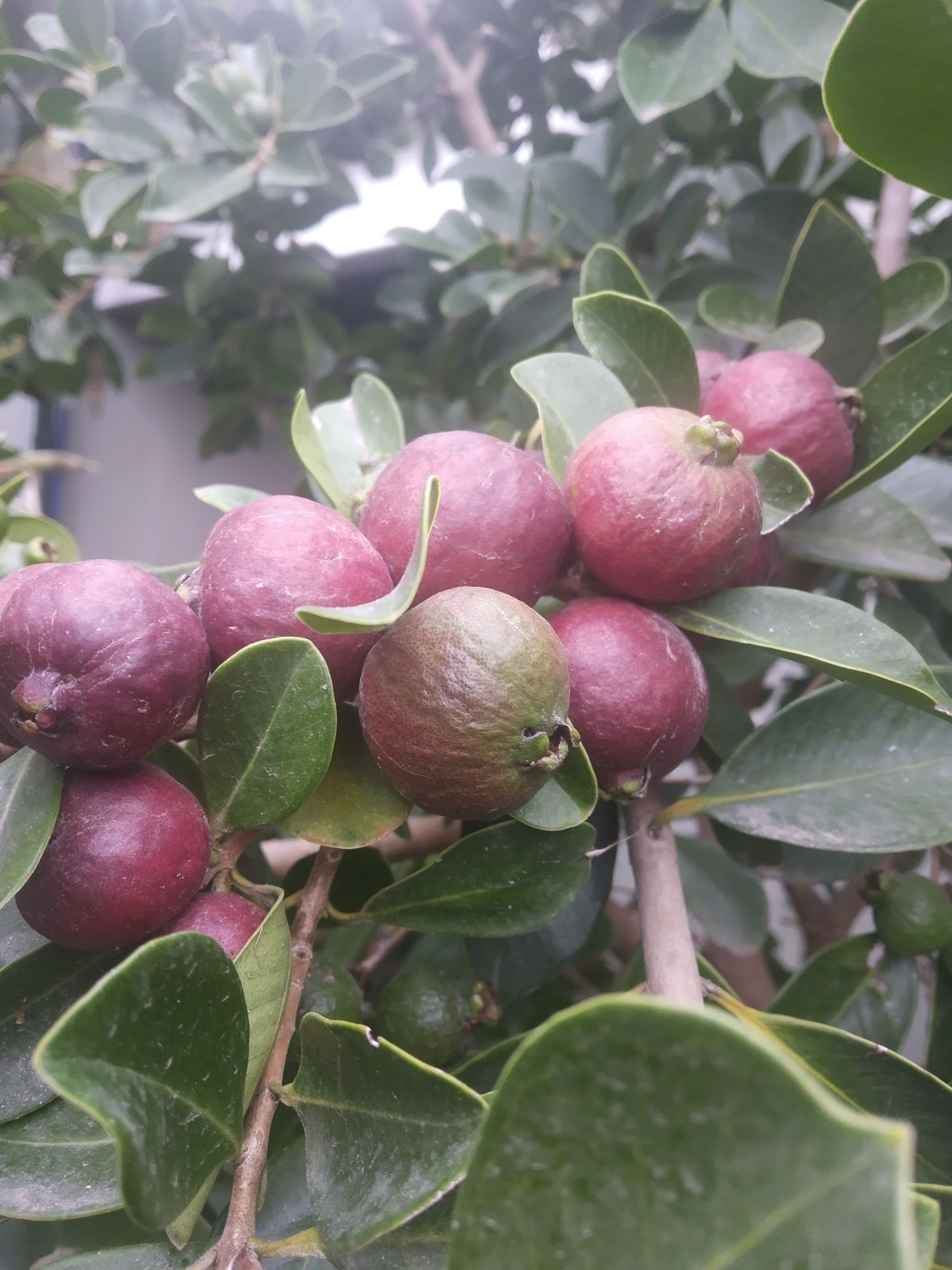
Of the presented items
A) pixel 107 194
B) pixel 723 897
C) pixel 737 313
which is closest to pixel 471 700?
pixel 737 313

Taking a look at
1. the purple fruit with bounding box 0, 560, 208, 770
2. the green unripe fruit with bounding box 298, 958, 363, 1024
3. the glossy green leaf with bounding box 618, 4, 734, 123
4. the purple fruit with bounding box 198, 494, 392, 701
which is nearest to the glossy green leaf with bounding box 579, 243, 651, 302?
the glossy green leaf with bounding box 618, 4, 734, 123

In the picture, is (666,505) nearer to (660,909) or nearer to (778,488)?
(778,488)

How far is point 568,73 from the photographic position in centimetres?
149

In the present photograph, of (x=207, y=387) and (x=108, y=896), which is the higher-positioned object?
(x=108, y=896)

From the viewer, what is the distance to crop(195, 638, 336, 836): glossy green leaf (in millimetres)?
482

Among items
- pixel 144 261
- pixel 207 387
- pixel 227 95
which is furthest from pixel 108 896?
pixel 207 387

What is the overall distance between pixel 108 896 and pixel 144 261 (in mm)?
1353

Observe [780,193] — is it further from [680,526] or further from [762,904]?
[762,904]

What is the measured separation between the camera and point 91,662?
45 cm

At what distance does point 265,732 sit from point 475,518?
0.19m

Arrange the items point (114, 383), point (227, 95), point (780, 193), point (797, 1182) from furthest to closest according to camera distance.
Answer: point (114, 383) → point (227, 95) → point (780, 193) → point (797, 1182)

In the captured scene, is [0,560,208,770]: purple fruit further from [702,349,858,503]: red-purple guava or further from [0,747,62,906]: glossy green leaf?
[702,349,858,503]: red-purple guava

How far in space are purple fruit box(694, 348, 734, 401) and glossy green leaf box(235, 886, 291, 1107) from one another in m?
0.57

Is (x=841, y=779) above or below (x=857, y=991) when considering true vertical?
above
